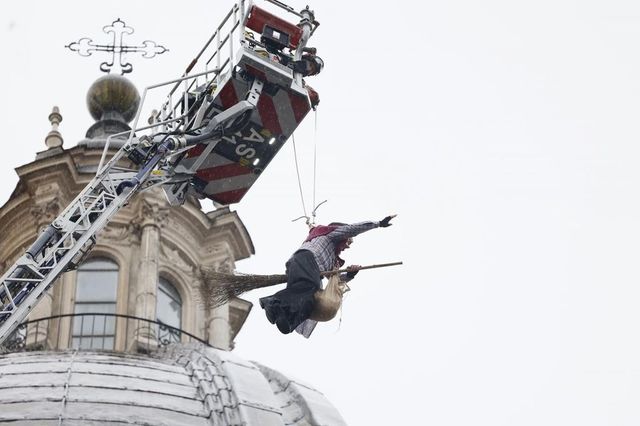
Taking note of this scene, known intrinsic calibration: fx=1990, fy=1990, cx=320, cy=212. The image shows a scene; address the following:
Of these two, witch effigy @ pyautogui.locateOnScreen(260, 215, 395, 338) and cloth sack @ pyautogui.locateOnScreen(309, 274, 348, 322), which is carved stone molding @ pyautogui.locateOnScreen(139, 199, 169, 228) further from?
cloth sack @ pyautogui.locateOnScreen(309, 274, 348, 322)

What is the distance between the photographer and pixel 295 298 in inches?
778

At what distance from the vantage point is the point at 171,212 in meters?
39.7

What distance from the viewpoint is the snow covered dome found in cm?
2925

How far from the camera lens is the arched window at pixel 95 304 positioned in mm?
37156

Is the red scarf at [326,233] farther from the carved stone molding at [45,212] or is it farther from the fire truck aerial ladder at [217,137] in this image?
the carved stone molding at [45,212]

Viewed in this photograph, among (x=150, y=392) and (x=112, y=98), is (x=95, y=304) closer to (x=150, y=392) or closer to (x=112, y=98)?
(x=112, y=98)

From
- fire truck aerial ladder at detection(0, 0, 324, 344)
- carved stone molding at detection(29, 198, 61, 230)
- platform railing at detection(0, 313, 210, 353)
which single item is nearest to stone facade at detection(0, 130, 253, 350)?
carved stone molding at detection(29, 198, 61, 230)

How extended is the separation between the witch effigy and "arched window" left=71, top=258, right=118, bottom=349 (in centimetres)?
1685

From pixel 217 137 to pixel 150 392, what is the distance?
1018cm

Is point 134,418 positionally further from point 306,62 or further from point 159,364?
point 306,62

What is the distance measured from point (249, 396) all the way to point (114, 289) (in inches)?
330

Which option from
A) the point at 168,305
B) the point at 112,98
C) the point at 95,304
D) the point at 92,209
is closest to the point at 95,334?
the point at 95,304

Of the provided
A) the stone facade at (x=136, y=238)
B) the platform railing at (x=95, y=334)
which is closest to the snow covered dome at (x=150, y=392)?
the platform railing at (x=95, y=334)

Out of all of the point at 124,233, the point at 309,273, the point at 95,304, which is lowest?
the point at 309,273
